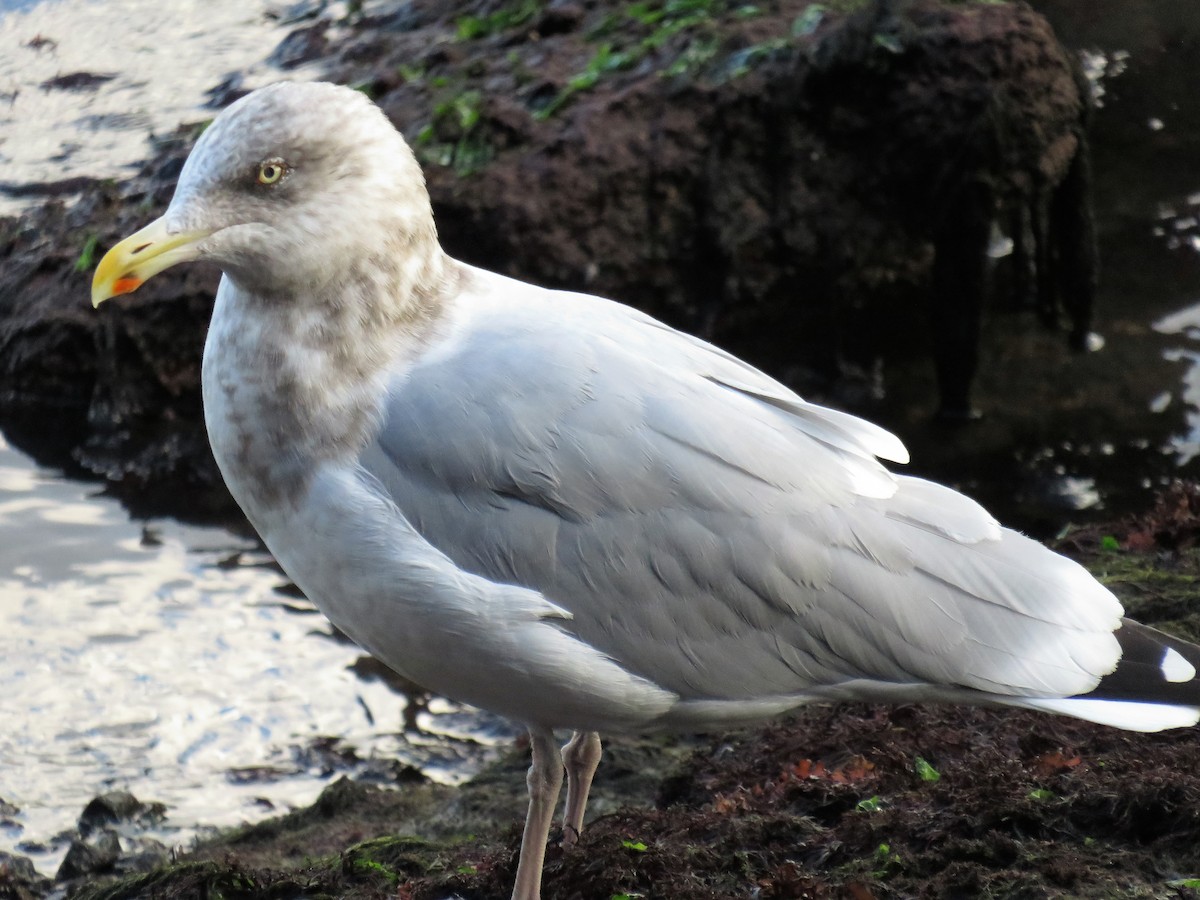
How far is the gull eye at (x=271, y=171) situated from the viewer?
3.49 meters

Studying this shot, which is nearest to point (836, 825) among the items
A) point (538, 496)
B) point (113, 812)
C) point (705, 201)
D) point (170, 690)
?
point (538, 496)

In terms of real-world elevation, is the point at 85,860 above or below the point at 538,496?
below

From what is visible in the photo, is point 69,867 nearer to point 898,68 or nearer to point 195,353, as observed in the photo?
point 195,353

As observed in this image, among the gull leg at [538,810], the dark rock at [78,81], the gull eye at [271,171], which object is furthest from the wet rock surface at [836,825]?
the dark rock at [78,81]

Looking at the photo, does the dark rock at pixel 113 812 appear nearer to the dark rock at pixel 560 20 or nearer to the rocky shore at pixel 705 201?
the rocky shore at pixel 705 201

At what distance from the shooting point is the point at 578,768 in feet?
14.0

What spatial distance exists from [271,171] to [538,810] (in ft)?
5.25

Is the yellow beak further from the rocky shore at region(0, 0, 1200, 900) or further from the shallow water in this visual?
the shallow water

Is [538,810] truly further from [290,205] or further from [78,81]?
[78,81]

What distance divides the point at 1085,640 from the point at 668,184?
16.0 ft

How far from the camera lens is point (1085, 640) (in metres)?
3.80

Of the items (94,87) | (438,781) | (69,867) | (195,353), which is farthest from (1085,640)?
(94,87)

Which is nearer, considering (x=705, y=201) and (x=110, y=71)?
(x=705, y=201)

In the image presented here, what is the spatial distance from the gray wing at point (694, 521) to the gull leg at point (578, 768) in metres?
0.64
